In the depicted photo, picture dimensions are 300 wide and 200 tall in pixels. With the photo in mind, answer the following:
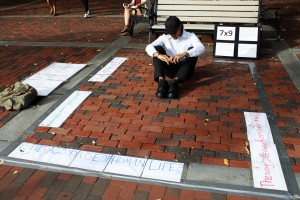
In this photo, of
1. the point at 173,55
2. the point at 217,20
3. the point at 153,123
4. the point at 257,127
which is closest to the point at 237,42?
the point at 217,20

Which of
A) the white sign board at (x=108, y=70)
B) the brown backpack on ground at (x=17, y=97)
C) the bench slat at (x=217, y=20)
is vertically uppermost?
the bench slat at (x=217, y=20)

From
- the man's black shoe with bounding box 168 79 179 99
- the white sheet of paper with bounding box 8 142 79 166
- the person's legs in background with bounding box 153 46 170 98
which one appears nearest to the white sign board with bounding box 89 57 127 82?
the person's legs in background with bounding box 153 46 170 98

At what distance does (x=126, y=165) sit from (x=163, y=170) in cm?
35

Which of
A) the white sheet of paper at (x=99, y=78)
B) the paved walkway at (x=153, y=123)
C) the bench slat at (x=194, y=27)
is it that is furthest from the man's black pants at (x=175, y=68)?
the bench slat at (x=194, y=27)

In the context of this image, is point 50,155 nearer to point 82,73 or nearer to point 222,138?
point 222,138

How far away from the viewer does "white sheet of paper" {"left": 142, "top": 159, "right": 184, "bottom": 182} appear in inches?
115

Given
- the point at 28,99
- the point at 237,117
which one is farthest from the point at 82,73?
the point at 237,117

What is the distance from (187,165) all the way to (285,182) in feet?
2.76

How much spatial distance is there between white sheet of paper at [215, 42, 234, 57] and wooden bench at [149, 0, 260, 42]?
1.66 feet

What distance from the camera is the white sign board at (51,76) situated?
490cm

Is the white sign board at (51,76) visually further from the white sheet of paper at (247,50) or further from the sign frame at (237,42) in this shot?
the white sheet of paper at (247,50)

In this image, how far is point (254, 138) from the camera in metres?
3.47

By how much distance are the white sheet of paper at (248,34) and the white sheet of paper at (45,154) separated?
396 cm

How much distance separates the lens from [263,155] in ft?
10.4
